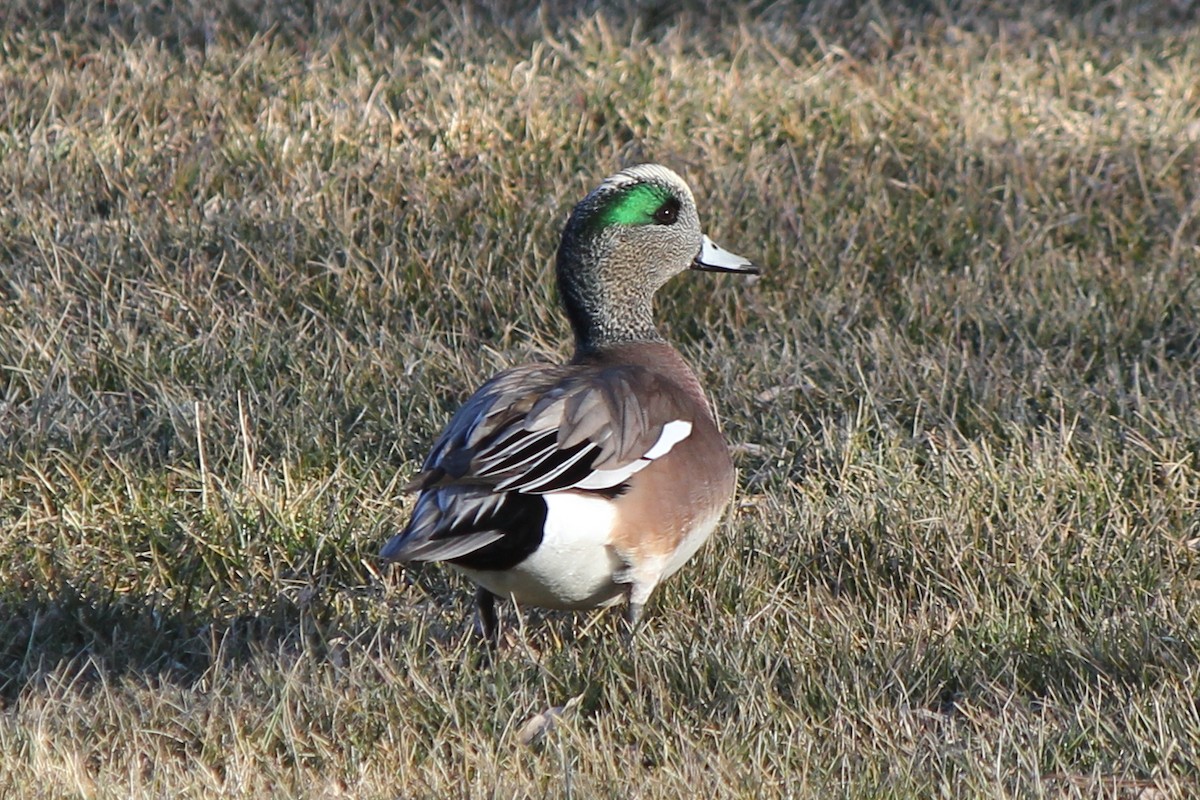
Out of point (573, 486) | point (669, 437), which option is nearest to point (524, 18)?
point (669, 437)

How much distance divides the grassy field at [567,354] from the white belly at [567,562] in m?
0.17

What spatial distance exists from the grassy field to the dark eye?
67 centimetres

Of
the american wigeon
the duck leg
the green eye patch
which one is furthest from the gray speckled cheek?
the duck leg

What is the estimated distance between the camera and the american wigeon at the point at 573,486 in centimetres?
319

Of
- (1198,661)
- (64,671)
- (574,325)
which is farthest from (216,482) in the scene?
(1198,661)

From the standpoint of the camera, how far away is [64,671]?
3.48 meters

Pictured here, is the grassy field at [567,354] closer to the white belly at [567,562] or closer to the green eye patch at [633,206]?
the white belly at [567,562]

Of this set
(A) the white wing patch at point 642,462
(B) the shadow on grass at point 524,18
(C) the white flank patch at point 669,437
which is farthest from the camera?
(B) the shadow on grass at point 524,18

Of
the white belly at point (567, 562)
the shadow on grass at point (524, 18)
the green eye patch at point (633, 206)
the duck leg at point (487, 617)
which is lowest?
the duck leg at point (487, 617)

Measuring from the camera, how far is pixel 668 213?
418cm

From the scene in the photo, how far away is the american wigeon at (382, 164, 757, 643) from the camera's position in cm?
319

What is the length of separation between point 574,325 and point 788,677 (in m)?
1.24

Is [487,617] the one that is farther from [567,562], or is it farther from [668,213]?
[668,213]

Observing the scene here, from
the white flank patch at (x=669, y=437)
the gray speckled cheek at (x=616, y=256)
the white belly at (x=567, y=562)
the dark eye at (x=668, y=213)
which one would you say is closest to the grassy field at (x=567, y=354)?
the white belly at (x=567, y=562)
